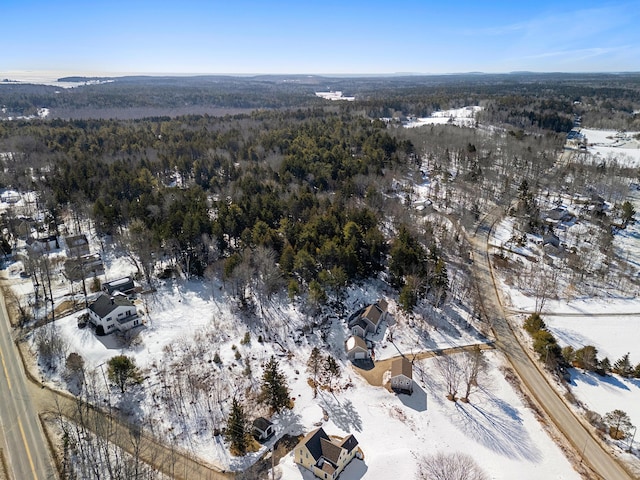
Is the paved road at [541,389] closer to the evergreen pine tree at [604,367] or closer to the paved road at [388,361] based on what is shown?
the paved road at [388,361]

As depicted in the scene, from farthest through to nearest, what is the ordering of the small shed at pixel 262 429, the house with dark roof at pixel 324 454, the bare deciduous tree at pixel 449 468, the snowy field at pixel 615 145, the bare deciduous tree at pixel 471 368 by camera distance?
the snowy field at pixel 615 145 → the bare deciduous tree at pixel 471 368 → the small shed at pixel 262 429 → the bare deciduous tree at pixel 449 468 → the house with dark roof at pixel 324 454

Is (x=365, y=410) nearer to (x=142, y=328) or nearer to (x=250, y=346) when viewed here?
(x=250, y=346)

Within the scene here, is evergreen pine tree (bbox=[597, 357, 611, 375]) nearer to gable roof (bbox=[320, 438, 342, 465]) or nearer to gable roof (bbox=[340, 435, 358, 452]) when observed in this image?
gable roof (bbox=[340, 435, 358, 452])

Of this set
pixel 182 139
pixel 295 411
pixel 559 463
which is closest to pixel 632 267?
pixel 559 463

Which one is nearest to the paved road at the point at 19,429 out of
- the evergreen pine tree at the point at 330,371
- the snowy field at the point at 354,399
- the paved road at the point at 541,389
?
the snowy field at the point at 354,399

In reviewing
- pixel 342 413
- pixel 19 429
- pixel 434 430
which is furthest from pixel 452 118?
pixel 19 429

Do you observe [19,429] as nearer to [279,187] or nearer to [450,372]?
[450,372]

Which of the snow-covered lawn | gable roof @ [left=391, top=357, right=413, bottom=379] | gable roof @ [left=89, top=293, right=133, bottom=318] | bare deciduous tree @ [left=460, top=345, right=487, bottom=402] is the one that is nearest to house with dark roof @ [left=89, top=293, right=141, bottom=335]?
gable roof @ [left=89, top=293, right=133, bottom=318]
